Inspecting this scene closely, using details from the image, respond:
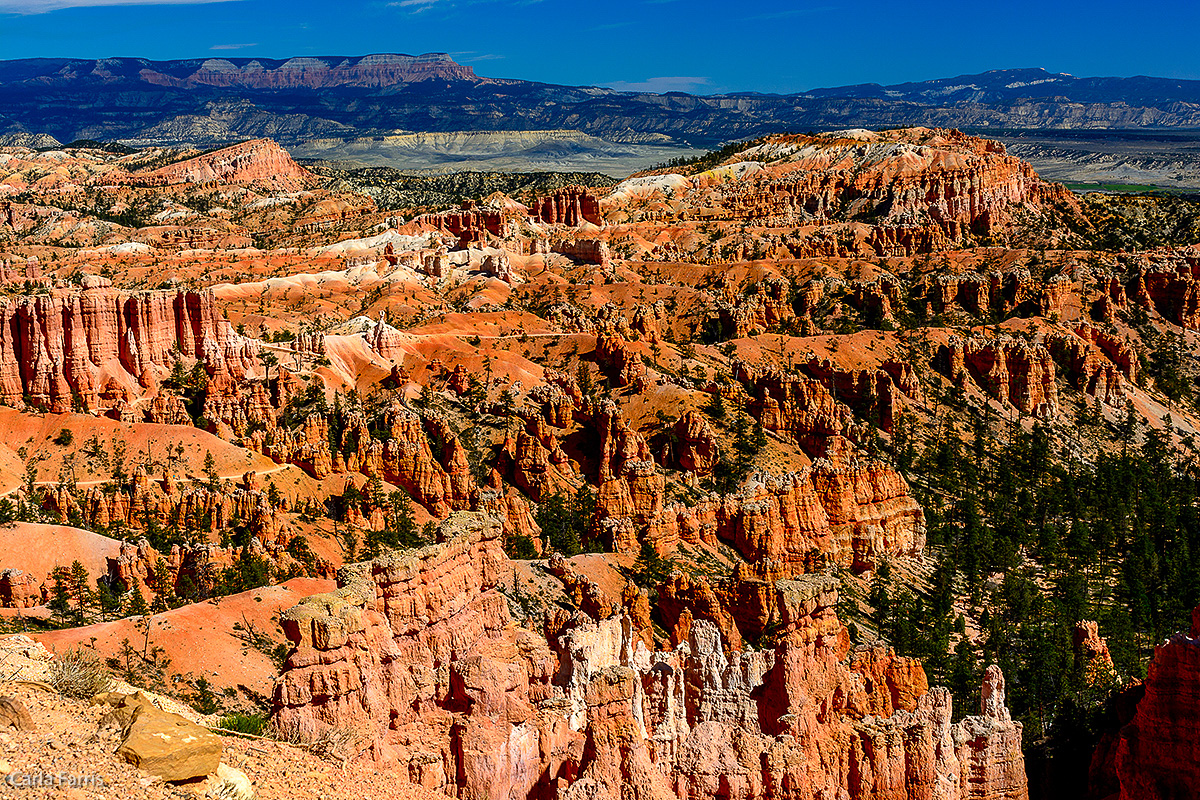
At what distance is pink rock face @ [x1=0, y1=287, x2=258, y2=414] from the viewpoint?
201 ft

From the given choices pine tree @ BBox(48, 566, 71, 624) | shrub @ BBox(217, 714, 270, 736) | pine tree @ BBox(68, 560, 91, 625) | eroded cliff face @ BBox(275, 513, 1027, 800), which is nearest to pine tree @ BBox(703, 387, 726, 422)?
pine tree @ BBox(68, 560, 91, 625)

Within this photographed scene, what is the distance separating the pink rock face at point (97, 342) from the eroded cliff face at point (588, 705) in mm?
36194

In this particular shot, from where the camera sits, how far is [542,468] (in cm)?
6431

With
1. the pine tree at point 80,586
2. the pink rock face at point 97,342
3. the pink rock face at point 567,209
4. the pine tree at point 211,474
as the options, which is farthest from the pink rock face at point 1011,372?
the pink rock face at point 567,209

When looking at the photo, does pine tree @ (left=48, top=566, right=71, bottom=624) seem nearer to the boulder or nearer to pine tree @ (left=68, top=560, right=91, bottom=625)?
pine tree @ (left=68, top=560, right=91, bottom=625)

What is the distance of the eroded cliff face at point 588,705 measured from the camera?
24.1 m

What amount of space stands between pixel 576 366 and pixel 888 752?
54.7m

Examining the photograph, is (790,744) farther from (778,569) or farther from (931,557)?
(931,557)

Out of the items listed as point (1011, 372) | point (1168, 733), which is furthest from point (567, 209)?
point (1168, 733)

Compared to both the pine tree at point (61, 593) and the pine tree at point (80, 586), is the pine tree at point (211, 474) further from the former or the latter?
the pine tree at point (61, 593)

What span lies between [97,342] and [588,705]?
4565 centimetres

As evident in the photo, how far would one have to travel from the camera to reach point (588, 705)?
26.5 meters

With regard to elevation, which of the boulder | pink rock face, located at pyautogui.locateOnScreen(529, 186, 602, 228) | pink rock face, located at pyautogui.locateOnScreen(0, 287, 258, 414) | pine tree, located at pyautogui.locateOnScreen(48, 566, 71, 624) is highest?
pink rock face, located at pyautogui.locateOnScreen(529, 186, 602, 228)

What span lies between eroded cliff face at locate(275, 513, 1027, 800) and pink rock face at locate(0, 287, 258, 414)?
36194mm
